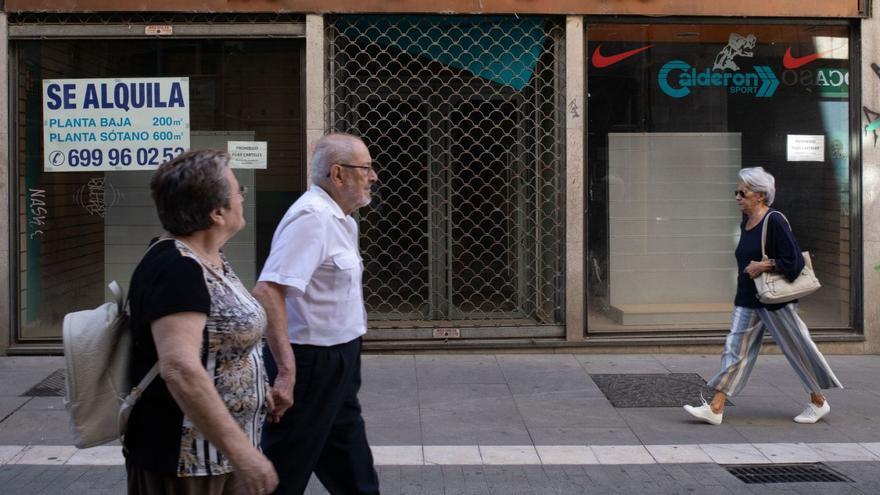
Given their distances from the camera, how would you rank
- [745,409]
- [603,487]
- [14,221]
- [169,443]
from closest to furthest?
[169,443], [603,487], [745,409], [14,221]

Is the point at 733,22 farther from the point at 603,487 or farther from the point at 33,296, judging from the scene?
the point at 33,296

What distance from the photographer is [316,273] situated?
13.7ft

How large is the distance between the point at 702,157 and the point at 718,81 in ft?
2.33

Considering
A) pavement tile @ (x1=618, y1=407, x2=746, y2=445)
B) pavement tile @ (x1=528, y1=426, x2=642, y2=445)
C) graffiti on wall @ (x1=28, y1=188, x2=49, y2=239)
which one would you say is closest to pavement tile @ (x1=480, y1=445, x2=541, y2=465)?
pavement tile @ (x1=528, y1=426, x2=642, y2=445)

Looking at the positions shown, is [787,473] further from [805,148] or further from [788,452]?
[805,148]

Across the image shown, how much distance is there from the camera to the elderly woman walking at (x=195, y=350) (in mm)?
2982

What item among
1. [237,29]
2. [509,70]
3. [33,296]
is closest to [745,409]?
[509,70]

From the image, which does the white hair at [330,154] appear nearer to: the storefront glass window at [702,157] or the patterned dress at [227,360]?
the patterned dress at [227,360]

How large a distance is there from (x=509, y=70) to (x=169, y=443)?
24.0 feet

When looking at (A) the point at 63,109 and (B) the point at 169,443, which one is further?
(A) the point at 63,109

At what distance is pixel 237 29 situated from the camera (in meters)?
9.64

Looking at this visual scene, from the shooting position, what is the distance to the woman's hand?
7.01 metres

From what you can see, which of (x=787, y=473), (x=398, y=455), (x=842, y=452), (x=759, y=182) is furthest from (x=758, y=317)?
(x=398, y=455)

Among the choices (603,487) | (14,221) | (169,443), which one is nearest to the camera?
(169,443)
